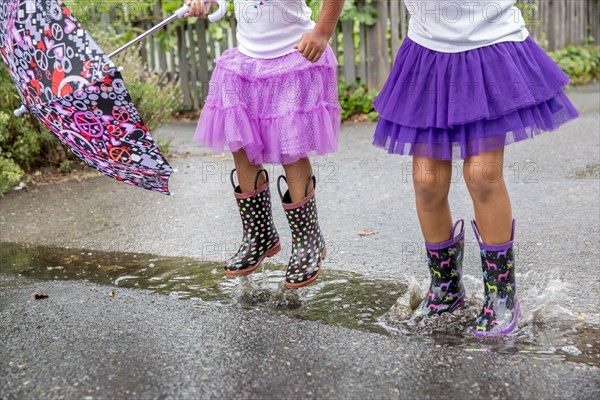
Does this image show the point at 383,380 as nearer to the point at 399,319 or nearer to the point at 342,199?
the point at 399,319

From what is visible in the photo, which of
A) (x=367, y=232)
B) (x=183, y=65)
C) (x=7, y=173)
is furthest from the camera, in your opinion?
(x=183, y=65)

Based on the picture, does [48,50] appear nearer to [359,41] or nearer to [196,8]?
[196,8]

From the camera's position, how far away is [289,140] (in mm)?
3049

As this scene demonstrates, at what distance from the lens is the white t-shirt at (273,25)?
3049mm

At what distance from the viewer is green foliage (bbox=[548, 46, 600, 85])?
419 inches

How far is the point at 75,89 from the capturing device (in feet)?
8.76

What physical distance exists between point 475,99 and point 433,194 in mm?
426

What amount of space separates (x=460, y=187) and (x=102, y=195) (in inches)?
93.2

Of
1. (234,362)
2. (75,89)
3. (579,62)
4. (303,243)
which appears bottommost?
(579,62)

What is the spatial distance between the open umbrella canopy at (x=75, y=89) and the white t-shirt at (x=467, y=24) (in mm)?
1038

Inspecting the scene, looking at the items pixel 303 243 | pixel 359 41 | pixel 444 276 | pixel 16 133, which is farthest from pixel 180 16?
pixel 359 41

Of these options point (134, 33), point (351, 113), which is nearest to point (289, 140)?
point (351, 113)

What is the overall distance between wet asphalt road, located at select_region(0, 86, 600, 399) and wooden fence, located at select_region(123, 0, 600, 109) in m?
2.52

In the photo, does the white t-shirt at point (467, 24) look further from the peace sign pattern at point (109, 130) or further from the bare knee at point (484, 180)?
the peace sign pattern at point (109, 130)
